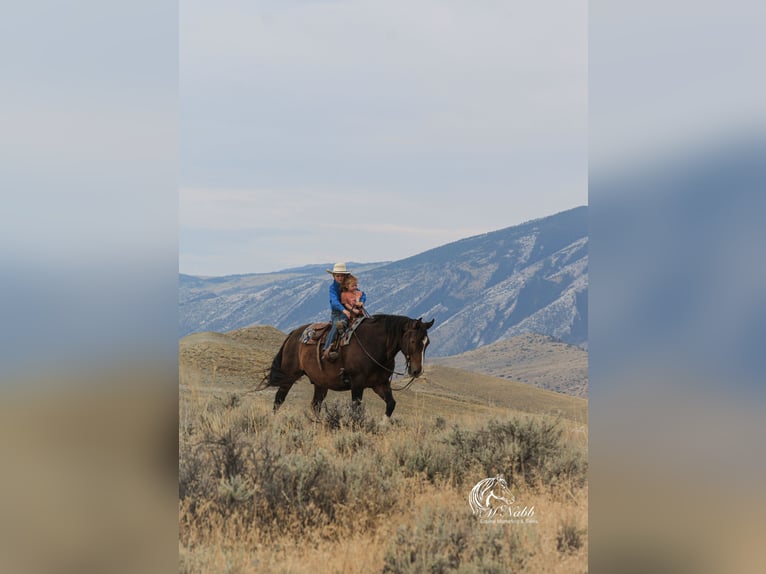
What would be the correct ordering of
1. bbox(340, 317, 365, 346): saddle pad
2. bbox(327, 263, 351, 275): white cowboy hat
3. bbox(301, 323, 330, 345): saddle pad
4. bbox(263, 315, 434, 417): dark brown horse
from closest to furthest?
1. bbox(327, 263, 351, 275): white cowboy hat
2. bbox(263, 315, 434, 417): dark brown horse
3. bbox(340, 317, 365, 346): saddle pad
4. bbox(301, 323, 330, 345): saddle pad

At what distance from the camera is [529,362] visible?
8289mm

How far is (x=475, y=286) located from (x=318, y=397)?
8.13 feet

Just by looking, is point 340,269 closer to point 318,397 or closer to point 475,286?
point 475,286

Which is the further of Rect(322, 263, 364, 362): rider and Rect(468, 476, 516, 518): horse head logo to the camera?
Rect(322, 263, 364, 362): rider

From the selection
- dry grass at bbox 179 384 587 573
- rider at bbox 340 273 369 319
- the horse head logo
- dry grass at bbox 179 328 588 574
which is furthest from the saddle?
the horse head logo

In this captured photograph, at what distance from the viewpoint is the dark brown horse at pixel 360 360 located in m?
8.23

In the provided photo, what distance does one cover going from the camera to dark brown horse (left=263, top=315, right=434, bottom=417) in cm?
823

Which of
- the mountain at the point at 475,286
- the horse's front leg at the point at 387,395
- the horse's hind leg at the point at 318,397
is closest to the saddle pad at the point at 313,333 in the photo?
the mountain at the point at 475,286

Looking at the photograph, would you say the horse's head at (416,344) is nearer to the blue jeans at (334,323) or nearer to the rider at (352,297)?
the rider at (352,297)

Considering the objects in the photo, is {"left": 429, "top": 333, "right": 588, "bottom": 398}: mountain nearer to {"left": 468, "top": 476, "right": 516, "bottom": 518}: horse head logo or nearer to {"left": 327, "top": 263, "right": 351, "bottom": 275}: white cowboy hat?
{"left": 327, "top": 263, "right": 351, "bottom": 275}: white cowboy hat

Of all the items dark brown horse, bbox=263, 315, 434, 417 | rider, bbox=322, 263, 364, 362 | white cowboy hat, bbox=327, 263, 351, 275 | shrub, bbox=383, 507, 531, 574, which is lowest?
shrub, bbox=383, 507, 531, 574

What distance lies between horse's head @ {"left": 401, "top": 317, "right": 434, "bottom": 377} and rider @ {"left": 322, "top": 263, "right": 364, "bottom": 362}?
2.62ft

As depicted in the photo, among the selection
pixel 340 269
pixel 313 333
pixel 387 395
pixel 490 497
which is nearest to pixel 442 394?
pixel 387 395
